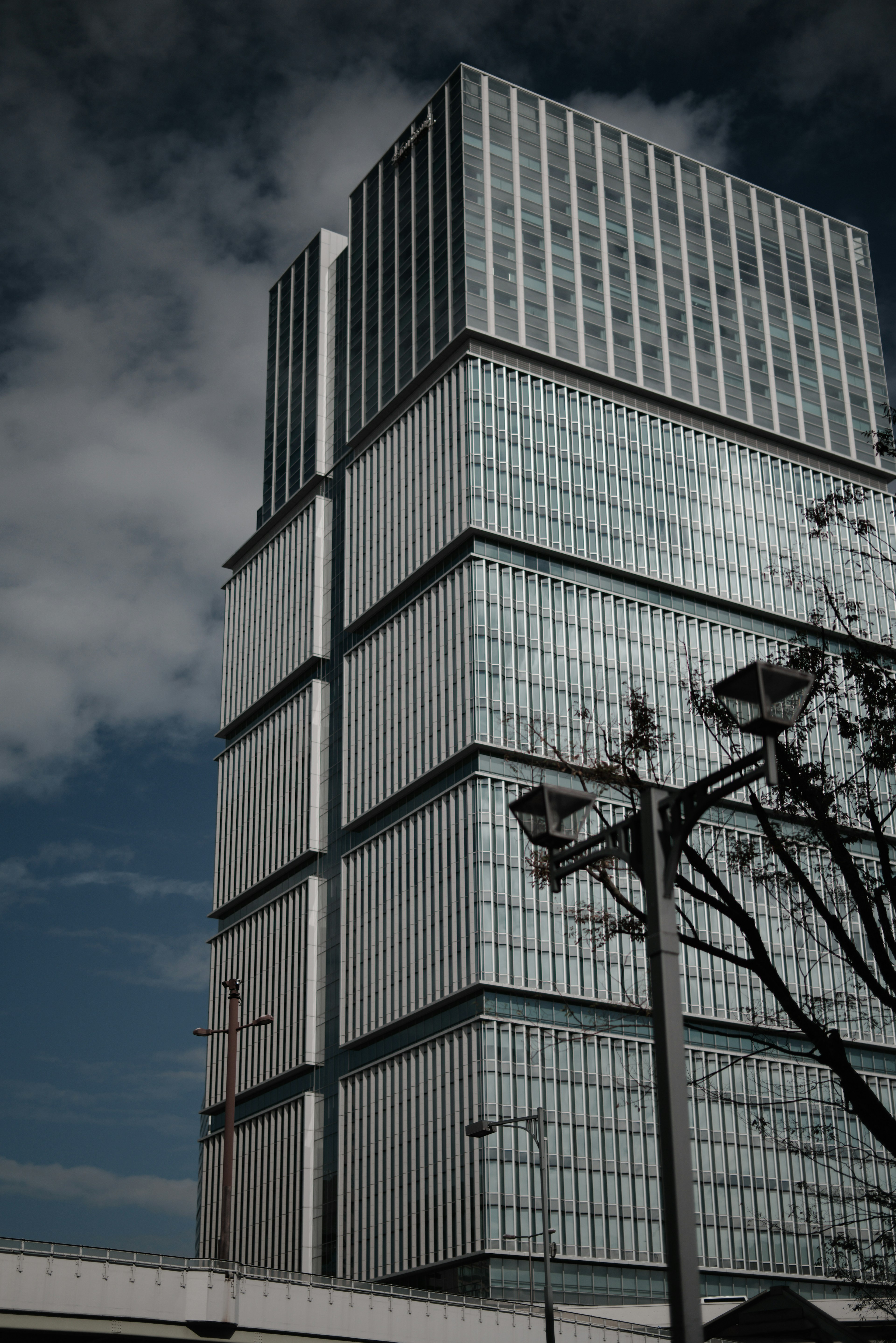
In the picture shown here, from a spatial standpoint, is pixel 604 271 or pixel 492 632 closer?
pixel 492 632

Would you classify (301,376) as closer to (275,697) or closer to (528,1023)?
(275,697)

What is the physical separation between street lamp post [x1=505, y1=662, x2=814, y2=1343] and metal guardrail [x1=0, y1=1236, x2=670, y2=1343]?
28451 millimetres

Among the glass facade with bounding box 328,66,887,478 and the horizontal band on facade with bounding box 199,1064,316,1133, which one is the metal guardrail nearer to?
the horizontal band on facade with bounding box 199,1064,316,1133

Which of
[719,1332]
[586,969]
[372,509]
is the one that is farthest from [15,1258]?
[372,509]

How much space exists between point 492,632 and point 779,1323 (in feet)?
170

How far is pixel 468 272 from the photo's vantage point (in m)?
81.4

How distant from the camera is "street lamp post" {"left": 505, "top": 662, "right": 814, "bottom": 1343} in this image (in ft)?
38.1

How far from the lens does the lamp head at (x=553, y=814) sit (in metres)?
13.4

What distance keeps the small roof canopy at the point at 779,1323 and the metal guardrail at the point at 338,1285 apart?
17.3 m

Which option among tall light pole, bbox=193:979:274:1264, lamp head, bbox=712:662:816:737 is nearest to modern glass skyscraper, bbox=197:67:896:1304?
tall light pole, bbox=193:979:274:1264

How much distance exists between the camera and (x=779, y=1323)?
2527cm

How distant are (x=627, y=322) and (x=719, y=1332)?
67893mm

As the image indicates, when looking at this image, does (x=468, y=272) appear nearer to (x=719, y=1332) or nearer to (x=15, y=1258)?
(x=15, y=1258)

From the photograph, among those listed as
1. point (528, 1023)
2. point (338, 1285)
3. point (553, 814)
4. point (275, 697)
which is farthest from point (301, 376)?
point (553, 814)
